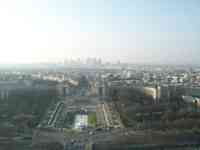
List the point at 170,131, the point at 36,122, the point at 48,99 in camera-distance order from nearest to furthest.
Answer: the point at 170,131 < the point at 36,122 < the point at 48,99

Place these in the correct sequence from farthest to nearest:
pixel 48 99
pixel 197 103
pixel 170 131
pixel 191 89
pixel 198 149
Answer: pixel 191 89, pixel 48 99, pixel 197 103, pixel 170 131, pixel 198 149

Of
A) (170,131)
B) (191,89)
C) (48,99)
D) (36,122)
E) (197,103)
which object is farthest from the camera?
(191,89)

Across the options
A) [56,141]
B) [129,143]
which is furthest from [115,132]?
[56,141]

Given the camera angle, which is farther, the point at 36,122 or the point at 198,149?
the point at 36,122

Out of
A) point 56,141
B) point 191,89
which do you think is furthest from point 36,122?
point 191,89

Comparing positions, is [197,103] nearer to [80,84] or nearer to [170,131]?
[170,131]

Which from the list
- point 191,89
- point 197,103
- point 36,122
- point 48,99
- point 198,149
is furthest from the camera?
point 191,89

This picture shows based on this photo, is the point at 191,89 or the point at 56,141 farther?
the point at 191,89

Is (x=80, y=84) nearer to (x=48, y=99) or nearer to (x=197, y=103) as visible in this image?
(x=48, y=99)

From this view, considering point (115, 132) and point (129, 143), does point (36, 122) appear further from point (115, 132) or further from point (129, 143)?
point (129, 143)
